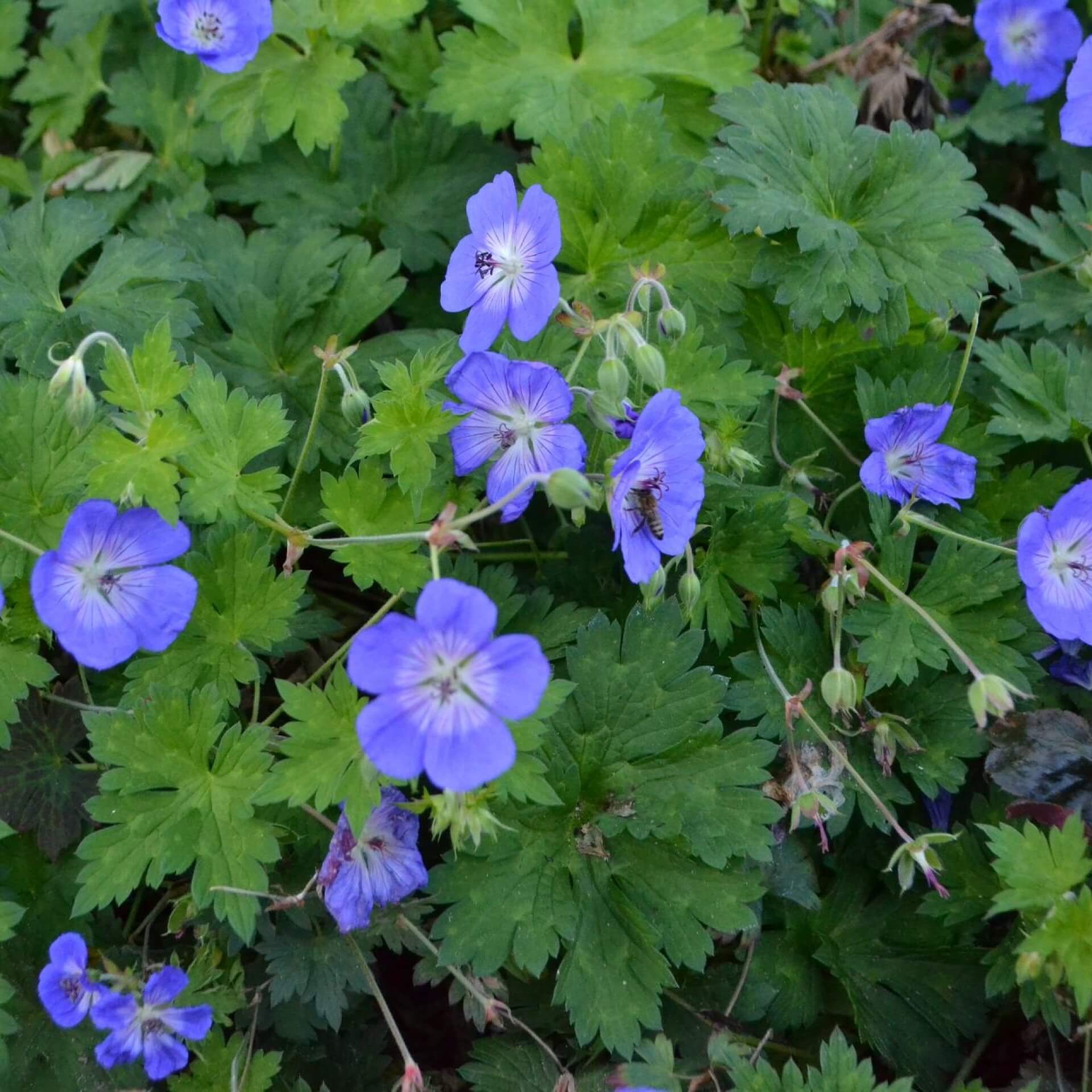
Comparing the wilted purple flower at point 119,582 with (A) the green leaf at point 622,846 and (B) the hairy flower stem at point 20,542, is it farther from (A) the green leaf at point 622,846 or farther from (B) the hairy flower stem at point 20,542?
(A) the green leaf at point 622,846

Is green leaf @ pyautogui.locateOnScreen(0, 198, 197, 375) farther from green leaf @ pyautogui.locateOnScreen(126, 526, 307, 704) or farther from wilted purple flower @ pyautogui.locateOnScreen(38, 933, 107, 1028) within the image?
wilted purple flower @ pyautogui.locateOnScreen(38, 933, 107, 1028)

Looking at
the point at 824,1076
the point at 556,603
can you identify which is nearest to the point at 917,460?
the point at 556,603

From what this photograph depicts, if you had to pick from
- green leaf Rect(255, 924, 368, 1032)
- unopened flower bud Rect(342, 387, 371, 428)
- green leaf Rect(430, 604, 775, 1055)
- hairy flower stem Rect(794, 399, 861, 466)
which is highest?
unopened flower bud Rect(342, 387, 371, 428)

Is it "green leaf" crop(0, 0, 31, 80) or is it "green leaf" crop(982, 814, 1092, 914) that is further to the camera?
"green leaf" crop(0, 0, 31, 80)

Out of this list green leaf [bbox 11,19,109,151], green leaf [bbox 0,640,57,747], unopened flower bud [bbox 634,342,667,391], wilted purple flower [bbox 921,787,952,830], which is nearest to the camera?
unopened flower bud [bbox 634,342,667,391]

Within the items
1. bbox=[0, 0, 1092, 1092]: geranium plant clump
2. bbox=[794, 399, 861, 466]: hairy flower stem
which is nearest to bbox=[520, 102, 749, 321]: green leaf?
bbox=[0, 0, 1092, 1092]: geranium plant clump

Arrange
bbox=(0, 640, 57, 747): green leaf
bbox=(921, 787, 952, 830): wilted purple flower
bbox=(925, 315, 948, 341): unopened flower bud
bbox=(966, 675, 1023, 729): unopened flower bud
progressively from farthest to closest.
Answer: bbox=(925, 315, 948, 341): unopened flower bud < bbox=(921, 787, 952, 830): wilted purple flower < bbox=(0, 640, 57, 747): green leaf < bbox=(966, 675, 1023, 729): unopened flower bud

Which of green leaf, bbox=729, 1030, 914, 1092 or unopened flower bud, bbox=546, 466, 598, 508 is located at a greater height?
unopened flower bud, bbox=546, 466, 598, 508

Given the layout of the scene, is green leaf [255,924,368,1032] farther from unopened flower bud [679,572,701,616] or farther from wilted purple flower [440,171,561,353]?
wilted purple flower [440,171,561,353]
